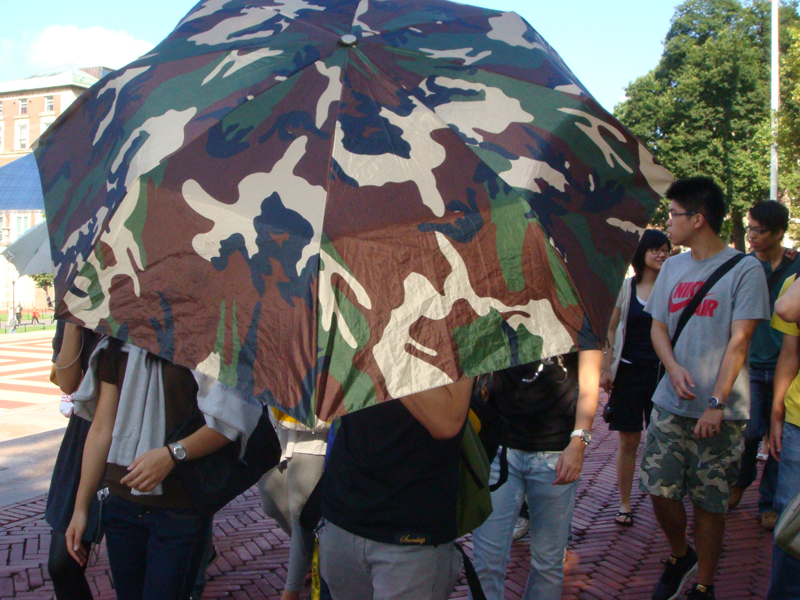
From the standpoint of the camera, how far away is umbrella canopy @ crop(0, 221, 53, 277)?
3.35 metres

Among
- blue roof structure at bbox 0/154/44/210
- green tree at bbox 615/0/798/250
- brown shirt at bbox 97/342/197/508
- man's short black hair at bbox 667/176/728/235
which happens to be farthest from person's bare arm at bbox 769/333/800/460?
green tree at bbox 615/0/798/250

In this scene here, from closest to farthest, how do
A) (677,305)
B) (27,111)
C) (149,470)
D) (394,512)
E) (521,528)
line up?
1. (394,512)
2. (149,470)
3. (677,305)
4. (521,528)
5. (27,111)

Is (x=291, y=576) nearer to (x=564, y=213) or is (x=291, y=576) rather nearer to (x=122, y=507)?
(x=122, y=507)

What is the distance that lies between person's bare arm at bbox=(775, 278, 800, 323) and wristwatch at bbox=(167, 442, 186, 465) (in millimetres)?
2258

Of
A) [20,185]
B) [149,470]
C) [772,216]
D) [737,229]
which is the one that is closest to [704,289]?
[772,216]

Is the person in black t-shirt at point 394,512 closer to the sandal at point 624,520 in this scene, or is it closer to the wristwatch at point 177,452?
the wristwatch at point 177,452

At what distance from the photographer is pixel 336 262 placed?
136cm

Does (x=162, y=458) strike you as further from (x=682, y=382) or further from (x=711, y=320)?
(x=711, y=320)

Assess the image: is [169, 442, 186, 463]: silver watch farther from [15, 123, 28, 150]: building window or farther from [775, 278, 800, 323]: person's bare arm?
[15, 123, 28, 150]: building window

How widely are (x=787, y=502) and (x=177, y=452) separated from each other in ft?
7.45

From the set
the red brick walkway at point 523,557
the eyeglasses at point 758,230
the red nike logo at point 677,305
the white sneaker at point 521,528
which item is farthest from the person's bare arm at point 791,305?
the white sneaker at point 521,528

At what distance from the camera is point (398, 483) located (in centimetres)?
187

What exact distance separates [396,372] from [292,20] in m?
0.94

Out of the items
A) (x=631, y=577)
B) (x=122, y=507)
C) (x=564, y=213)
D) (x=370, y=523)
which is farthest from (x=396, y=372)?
(x=631, y=577)
